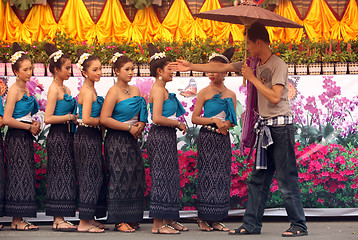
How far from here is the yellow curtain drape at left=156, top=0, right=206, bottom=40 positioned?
8.78 m

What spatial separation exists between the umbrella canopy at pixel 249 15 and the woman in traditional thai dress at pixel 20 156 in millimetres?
1809

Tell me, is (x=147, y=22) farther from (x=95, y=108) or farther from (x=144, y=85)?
(x=95, y=108)

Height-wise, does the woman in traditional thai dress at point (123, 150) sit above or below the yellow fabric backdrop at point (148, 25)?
below

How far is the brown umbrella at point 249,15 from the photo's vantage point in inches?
203

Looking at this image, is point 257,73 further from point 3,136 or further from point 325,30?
point 325,30

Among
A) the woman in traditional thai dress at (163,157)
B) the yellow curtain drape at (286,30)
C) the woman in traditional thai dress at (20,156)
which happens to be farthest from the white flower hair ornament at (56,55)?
the yellow curtain drape at (286,30)

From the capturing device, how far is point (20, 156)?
5996 mm

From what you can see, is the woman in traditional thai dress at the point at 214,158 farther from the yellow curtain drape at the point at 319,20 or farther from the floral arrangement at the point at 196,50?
the yellow curtain drape at the point at 319,20

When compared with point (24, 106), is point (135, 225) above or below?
below

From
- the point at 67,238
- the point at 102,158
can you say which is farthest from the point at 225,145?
the point at 67,238

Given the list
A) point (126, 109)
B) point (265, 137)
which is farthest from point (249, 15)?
point (126, 109)

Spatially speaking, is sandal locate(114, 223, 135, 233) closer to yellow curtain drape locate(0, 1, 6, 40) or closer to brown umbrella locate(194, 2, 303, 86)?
brown umbrella locate(194, 2, 303, 86)

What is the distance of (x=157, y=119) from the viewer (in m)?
5.79

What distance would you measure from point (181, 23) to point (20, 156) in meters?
3.65
